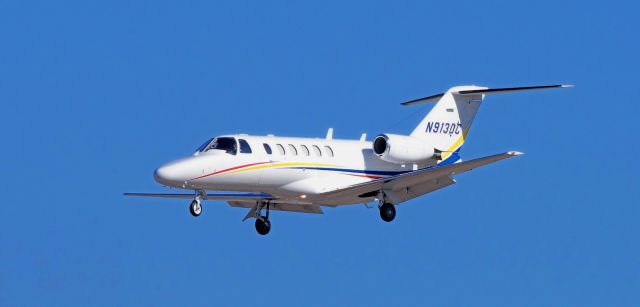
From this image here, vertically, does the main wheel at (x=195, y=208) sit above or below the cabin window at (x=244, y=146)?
below

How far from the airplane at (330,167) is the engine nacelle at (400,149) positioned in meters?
0.03

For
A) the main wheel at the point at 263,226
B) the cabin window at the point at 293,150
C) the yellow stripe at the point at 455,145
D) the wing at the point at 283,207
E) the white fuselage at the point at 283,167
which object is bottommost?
the main wheel at the point at 263,226

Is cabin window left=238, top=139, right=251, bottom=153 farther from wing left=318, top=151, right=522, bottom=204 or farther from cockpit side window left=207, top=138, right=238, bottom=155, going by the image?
wing left=318, top=151, right=522, bottom=204

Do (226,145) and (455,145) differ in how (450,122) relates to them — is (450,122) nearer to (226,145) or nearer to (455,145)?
(455,145)

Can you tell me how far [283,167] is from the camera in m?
36.2

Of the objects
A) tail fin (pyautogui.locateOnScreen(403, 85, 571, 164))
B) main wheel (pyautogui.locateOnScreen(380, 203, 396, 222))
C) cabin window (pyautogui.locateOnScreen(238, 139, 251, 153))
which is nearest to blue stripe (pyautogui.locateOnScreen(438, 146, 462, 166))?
tail fin (pyautogui.locateOnScreen(403, 85, 571, 164))

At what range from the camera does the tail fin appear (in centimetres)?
3966

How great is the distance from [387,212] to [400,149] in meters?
2.00

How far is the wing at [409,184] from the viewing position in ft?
117

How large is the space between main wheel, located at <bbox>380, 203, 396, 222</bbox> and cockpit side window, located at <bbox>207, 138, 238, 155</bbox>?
4400 mm

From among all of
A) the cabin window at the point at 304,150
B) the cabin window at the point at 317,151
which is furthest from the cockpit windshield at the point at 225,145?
the cabin window at the point at 317,151

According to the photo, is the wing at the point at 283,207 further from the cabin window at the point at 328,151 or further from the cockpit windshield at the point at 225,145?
the cockpit windshield at the point at 225,145

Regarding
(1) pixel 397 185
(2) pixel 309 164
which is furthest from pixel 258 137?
(1) pixel 397 185

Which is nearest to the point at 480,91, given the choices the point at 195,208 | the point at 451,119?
the point at 451,119
